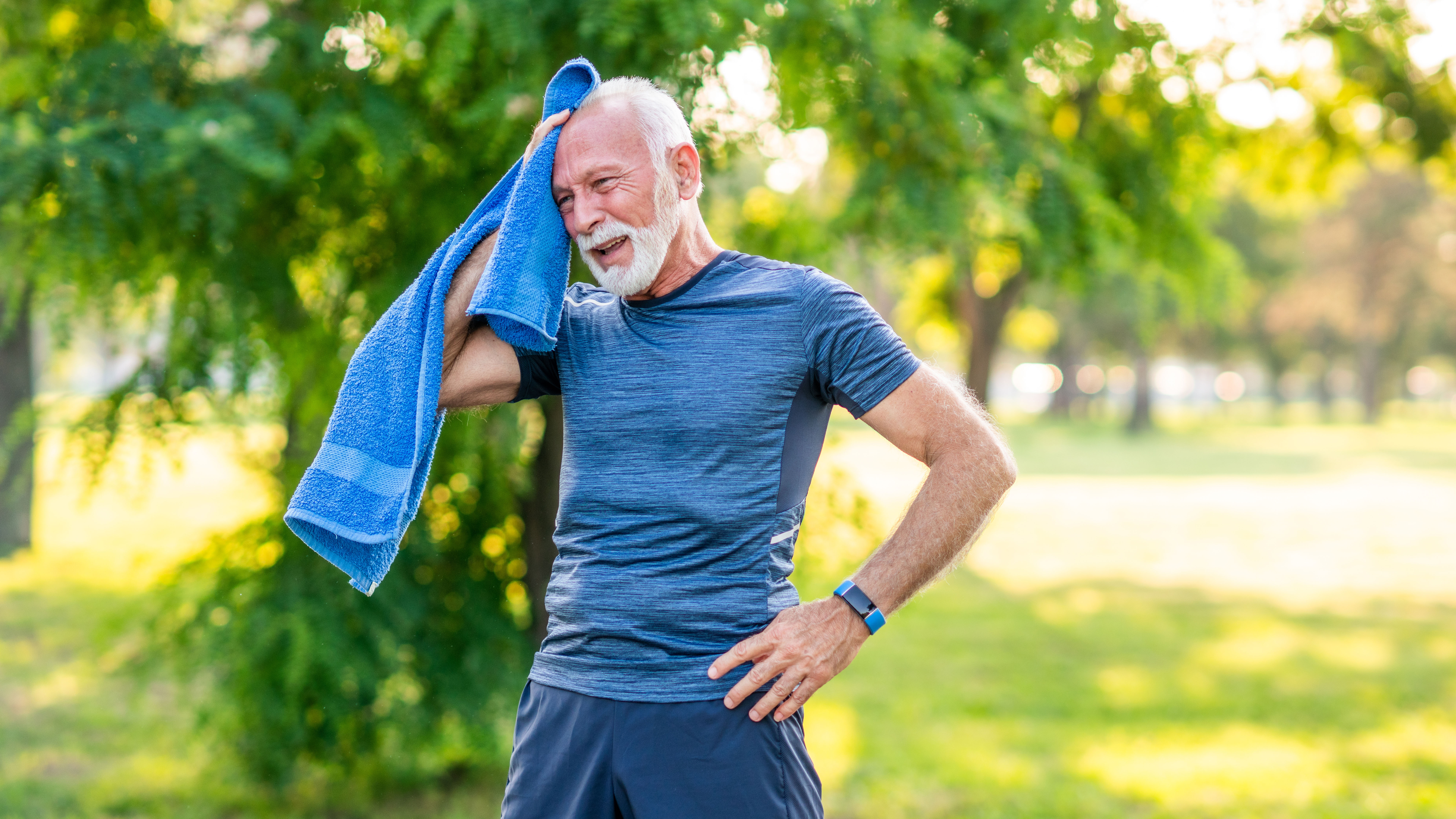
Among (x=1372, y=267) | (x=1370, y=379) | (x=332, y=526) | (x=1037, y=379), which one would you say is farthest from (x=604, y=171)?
(x=1037, y=379)

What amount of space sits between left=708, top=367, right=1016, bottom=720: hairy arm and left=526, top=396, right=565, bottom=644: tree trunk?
290cm

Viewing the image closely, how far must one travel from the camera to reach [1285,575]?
1403 centimetres

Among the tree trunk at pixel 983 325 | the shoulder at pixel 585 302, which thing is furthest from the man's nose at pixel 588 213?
the tree trunk at pixel 983 325

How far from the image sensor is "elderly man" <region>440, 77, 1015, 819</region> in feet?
6.91

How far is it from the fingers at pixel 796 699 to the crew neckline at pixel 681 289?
0.75 m

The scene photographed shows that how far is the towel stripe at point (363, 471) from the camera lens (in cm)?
220

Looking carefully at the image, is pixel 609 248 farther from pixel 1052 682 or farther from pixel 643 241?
pixel 1052 682

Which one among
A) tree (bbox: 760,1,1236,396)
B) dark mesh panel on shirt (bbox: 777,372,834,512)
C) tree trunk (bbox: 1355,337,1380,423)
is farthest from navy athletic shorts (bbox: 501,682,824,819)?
tree trunk (bbox: 1355,337,1380,423)

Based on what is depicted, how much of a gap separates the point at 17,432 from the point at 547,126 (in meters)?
3.61

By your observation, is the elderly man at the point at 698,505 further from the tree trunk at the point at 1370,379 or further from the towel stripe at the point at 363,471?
the tree trunk at the point at 1370,379

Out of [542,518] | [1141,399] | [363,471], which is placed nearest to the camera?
[363,471]

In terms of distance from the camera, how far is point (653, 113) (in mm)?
2248

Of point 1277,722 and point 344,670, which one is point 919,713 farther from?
point 344,670

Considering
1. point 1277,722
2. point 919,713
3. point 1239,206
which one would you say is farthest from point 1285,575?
point 1239,206
